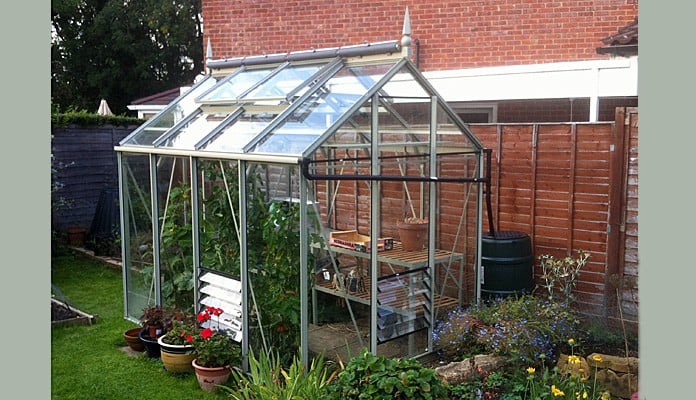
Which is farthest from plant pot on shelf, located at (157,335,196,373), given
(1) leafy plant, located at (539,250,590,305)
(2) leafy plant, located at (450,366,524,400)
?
(1) leafy plant, located at (539,250,590,305)

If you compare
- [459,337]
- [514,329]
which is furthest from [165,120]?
[514,329]

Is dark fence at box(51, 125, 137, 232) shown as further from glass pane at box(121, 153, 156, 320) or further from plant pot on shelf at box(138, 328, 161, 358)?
plant pot on shelf at box(138, 328, 161, 358)

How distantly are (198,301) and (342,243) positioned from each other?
152 cm

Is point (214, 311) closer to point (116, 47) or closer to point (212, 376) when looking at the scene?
point (212, 376)

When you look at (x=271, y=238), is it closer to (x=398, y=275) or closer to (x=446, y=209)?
(x=398, y=275)

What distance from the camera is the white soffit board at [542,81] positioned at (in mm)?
7254

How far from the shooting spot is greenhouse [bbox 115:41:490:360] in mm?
5396

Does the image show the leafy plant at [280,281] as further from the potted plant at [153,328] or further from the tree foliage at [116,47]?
the tree foliage at [116,47]

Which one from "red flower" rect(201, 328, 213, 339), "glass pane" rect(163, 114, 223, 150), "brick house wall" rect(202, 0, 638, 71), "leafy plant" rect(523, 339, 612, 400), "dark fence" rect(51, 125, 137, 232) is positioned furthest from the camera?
"dark fence" rect(51, 125, 137, 232)

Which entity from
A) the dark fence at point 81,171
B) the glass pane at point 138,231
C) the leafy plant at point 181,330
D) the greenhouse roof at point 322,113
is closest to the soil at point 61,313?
the glass pane at point 138,231

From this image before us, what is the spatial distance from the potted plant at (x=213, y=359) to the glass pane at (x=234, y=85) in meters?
2.28

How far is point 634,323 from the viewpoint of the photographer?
231 inches

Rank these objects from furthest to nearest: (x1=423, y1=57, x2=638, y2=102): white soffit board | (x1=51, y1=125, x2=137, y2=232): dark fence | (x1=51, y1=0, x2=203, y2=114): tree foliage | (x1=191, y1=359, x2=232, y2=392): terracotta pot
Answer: (x1=51, y1=0, x2=203, y2=114): tree foliage → (x1=51, y1=125, x2=137, y2=232): dark fence → (x1=423, y1=57, x2=638, y2=102): white soffit board → (x1=191, y1=359, x2=232, y2=392): terracotta pot

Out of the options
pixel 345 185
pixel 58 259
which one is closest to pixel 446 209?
pixel 345 185
